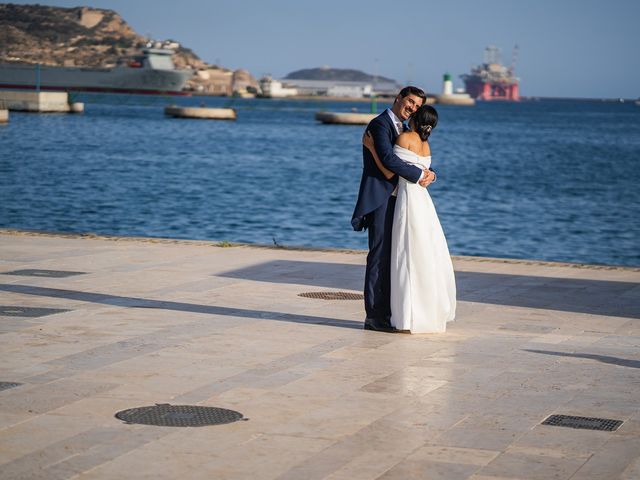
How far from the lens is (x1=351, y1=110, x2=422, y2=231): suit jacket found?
10164mm

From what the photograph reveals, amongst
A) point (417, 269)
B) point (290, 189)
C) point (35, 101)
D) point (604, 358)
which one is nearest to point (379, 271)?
point (417, 269)

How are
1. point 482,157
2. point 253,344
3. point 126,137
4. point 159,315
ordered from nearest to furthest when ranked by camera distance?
1. point 253,344
2. point 159,315
3. point 482,157
4. point 126,137

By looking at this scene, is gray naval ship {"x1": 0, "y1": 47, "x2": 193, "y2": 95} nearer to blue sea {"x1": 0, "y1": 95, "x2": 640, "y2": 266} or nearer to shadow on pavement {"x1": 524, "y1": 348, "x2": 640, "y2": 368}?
blue sea {"x1": 0, "y1": 95, "x2": 640, "y2": 266}

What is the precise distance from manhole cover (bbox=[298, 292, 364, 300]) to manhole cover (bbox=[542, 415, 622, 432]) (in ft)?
15.8

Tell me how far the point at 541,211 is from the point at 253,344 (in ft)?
123

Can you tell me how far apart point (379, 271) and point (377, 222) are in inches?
14.7

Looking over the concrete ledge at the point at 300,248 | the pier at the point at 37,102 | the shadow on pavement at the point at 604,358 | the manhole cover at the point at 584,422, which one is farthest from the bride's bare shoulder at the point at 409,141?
the pier at the point at 37,102

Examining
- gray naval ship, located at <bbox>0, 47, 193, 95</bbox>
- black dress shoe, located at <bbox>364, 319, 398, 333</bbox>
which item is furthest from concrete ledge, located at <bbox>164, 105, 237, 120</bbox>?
black dress shoe, located at <bbox>364, 319, 398, 333</bbox>

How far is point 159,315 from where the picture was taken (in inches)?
421

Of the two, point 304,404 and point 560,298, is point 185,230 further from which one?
point 304,404

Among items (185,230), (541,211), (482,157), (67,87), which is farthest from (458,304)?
(67,87)

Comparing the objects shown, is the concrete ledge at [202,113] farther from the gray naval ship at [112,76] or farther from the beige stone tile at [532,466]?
the beige stone tile at [532,466]

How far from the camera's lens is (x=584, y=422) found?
7.19 meters

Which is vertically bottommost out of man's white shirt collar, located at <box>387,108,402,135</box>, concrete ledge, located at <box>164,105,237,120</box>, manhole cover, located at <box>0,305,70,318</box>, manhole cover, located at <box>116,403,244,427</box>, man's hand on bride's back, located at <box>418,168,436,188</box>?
concrete ledge, located at <box>164,105,237,120</box>
